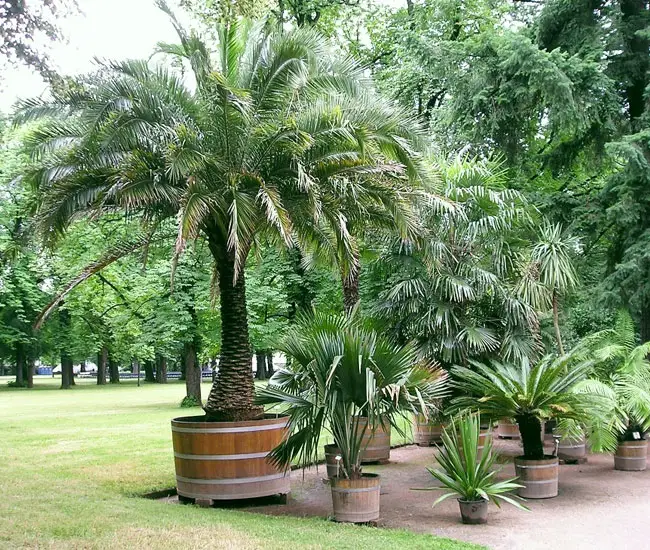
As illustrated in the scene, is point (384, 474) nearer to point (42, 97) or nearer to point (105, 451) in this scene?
point (105, 451)

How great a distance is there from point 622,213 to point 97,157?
996 centimetres

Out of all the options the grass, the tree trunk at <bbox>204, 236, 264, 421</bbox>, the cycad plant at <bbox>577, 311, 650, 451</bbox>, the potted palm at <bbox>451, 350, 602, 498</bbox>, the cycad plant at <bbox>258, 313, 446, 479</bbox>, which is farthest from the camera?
the cycad plant at <bbox>577, 311, 650, 451</bbox>

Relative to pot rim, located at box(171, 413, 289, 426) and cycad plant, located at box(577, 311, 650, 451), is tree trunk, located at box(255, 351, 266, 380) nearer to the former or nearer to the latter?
cycad plant, located at box(577, 311, 650, 451)

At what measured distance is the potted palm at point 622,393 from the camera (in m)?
9.34

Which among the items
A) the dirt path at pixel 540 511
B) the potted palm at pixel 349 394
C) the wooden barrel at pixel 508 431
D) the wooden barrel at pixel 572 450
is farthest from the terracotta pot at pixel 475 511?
the wooden barrel at pixel 508 431

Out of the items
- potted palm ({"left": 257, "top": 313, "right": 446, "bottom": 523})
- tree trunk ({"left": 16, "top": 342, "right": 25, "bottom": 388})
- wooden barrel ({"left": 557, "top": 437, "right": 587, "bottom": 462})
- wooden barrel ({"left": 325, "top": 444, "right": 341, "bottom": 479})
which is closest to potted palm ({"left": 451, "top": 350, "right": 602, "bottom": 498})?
potted palm ({"left": 257, "top": 313, "right": 446, "bottom": 523})

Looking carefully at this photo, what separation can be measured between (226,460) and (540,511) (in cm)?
383

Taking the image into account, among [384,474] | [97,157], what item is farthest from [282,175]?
[384,474]

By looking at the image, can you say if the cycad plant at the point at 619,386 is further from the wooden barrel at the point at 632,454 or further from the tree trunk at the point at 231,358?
the tree trunk at the point at 231,358

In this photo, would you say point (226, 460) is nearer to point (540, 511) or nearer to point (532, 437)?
point (540, 511)

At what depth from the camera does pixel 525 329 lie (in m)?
12.1

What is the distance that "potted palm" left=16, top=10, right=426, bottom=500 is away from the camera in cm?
820

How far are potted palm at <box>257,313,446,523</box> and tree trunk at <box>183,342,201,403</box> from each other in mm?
17257

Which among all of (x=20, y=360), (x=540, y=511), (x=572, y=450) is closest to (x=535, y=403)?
(x=540, y=511)
